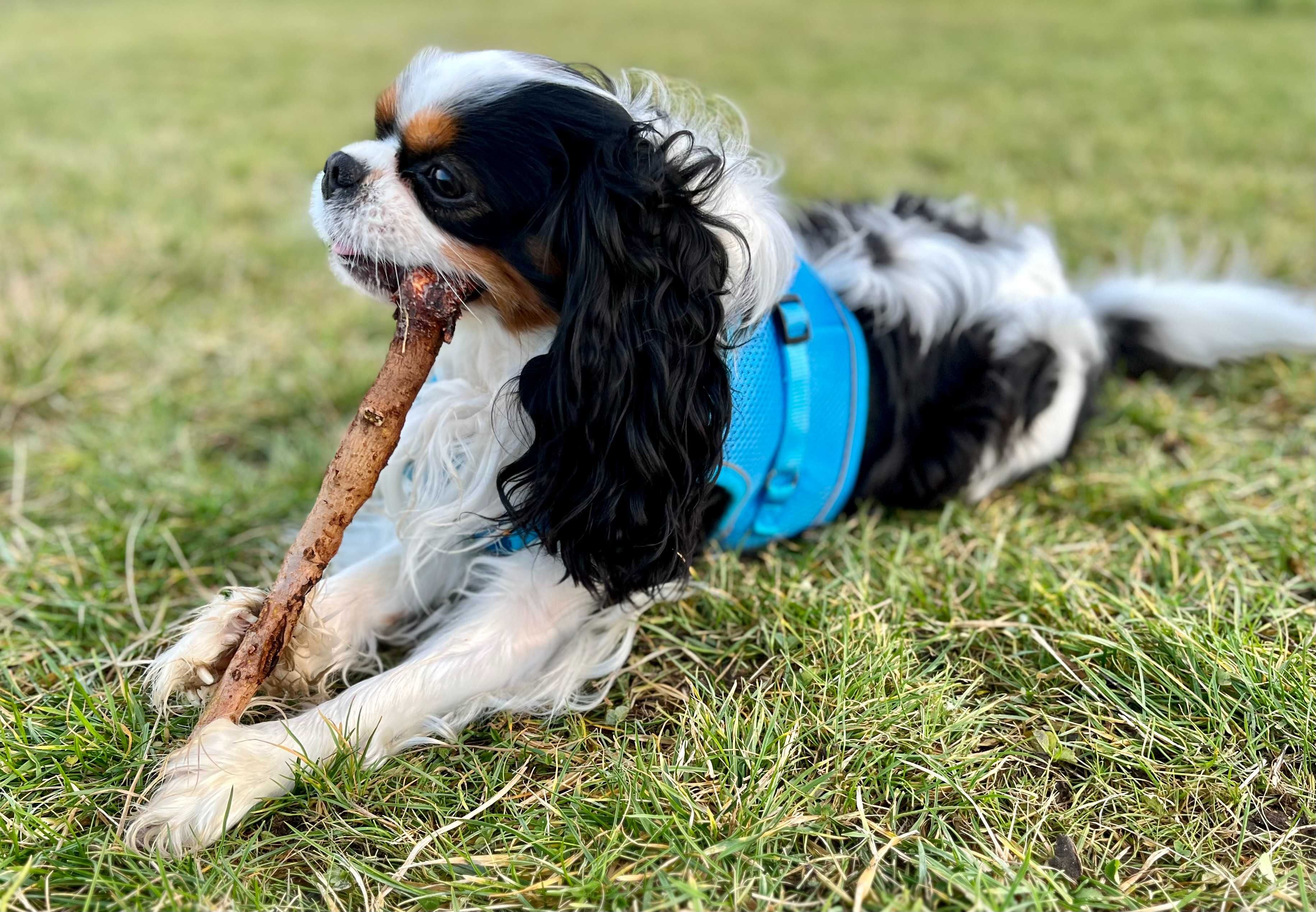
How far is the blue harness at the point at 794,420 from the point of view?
2.17 metres

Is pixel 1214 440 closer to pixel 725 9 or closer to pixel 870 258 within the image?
pixel 870 258

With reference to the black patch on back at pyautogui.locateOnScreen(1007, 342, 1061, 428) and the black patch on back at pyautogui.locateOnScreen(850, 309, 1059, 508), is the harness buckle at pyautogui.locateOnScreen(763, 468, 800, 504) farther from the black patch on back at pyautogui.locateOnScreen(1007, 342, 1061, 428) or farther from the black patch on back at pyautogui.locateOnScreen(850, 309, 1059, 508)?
the black patch on back at pyautogui.locateOnScreen(1007, 342, 1061, 428)

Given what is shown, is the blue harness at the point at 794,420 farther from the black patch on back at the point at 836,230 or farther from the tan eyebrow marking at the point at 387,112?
the tan eyebrow marking at the point at 387,112

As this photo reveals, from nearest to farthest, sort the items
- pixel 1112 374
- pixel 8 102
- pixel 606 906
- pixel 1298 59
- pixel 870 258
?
pixel 606 906, pixel 870 258, pixel 1112 374, pixel 8 102, pixel 1298 59

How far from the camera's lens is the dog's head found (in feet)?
5.99

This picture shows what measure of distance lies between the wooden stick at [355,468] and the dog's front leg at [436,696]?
0.11 metres

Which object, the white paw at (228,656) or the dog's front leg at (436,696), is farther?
the white paw at (228,656)

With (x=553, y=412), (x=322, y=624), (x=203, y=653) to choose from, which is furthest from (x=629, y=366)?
(x=203, y=653)

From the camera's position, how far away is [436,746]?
196cm

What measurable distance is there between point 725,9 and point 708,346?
14027 mm

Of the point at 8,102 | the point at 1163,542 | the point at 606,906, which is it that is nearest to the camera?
the point at 606,906

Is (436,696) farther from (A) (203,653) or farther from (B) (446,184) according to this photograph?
(B) (446,184)

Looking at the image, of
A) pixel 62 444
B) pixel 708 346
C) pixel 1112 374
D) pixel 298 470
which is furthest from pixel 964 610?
pixel 62 444

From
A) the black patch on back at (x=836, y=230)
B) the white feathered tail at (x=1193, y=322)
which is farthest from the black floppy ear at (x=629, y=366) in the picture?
the white feathered tail at (x=1193, y=322)
